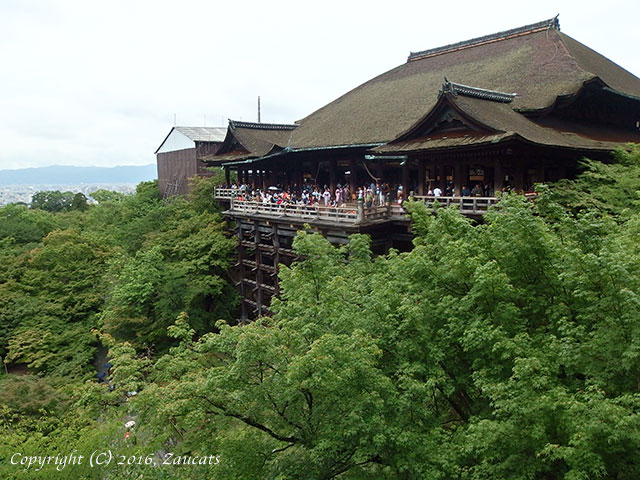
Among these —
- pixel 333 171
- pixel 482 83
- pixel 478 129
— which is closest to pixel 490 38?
pixel 482 83

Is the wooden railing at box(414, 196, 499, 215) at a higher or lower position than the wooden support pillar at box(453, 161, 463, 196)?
lower

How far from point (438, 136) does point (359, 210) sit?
435 cm

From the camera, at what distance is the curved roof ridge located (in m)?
26.0

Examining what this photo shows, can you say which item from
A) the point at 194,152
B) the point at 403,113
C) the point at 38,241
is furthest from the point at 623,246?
the point at 38,241

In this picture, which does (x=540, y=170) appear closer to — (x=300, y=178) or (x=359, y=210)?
(x=359, y=210)

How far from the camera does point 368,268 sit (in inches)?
564

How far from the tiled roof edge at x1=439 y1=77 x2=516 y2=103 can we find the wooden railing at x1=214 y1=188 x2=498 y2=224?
13.6ft

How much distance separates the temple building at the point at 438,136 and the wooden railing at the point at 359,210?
0.24 feet

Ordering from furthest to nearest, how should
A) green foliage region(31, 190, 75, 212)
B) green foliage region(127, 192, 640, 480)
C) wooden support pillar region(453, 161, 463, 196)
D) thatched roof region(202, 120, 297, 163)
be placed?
green foliage region(31, 190, 75, 212), thatched roof region(202, 120, 297, 163), wooden support pillar region(453, 161, 463, 196), green foliage region(127, 192, 640, 480)

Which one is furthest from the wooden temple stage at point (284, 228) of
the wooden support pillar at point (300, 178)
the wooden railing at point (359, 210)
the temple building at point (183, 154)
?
the temple building at point (183, 154)

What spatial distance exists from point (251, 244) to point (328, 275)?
577 inches

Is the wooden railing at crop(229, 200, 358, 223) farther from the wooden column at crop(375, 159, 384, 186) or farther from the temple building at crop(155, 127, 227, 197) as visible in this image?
the temple building at crop(155, 127, 227, 197)

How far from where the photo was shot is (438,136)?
60.6 feet

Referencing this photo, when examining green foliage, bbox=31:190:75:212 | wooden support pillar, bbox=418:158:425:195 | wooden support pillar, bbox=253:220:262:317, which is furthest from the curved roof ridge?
green foliage, bbox=31:190:75:212
